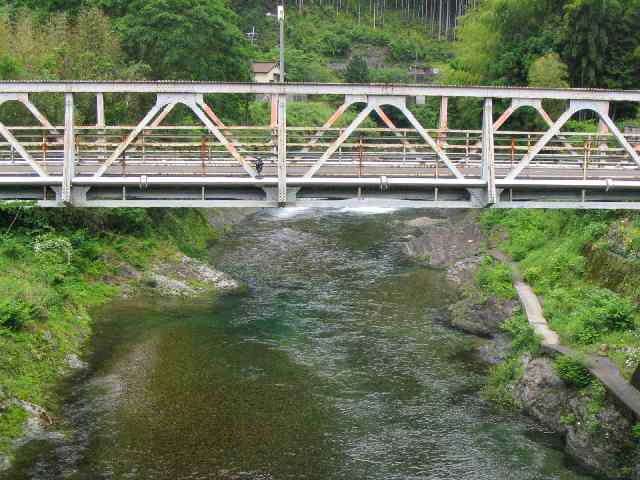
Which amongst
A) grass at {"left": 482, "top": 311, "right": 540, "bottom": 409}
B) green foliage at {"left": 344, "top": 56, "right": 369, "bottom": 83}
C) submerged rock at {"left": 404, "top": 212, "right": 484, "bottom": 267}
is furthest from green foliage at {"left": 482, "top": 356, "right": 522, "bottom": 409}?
green foliage at {"left": 344, "top": 56, "right": 369, "bottom": 83}

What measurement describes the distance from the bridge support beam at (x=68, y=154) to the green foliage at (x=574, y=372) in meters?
13.4

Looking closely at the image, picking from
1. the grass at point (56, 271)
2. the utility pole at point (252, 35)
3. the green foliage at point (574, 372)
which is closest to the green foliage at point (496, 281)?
the green foliage at point (574, 372)

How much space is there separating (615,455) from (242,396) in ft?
31.7

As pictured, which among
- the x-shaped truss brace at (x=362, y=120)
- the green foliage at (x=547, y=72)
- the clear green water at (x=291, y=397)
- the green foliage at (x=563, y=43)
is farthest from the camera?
the green foliage at (x=563, y=43)

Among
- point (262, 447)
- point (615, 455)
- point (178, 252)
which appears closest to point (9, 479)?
point (262, 447)

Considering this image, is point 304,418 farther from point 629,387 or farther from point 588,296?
point 588,296

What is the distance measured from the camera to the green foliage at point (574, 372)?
21000mm

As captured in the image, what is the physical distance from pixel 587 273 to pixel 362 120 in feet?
40.4

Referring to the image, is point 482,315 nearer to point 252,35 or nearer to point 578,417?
point 578,417

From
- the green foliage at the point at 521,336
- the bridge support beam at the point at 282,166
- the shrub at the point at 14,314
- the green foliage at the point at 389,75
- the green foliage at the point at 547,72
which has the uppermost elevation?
the green foliage at the point at 389,75

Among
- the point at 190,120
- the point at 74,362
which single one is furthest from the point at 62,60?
Result: the point at 74,362

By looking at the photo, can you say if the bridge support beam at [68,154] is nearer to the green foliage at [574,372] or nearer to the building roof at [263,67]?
the green foliage at [574,372]

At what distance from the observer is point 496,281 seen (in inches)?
1218

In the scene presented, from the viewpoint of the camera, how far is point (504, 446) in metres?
19.8
